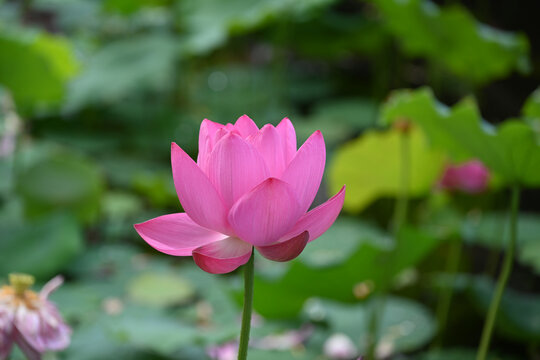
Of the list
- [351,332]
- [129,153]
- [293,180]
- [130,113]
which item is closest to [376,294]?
[351,332]

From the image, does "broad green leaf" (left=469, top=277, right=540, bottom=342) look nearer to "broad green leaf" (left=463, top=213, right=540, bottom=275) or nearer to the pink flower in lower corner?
"broad green leaf" (left=463, top=213, right=540, bottom=275)

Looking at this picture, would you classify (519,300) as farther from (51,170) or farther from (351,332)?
(51,170)

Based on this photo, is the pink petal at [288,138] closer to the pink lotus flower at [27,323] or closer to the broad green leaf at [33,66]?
the pink lotus flower at [27,323]

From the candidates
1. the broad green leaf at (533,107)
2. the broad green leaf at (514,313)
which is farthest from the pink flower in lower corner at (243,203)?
the broad green leaf at (514,313)

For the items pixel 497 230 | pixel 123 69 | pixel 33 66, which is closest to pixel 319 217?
pixel 497 230

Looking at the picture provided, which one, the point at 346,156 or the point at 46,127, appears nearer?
the point at 346,156
